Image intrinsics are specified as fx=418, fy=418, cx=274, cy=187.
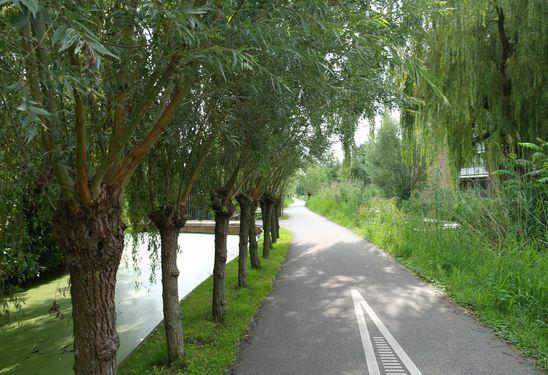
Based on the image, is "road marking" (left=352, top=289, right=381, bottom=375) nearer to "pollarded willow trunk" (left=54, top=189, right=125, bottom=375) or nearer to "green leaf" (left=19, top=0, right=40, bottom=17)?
"pollarded willow trunk" (left=54, top=189, right=125, bottom=375)

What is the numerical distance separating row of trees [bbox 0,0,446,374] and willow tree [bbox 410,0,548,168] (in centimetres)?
548

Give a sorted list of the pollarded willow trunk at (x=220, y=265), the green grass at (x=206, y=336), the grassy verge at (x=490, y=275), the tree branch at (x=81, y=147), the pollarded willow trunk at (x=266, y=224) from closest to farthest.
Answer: the tree branch at (x=81, y=147) < the green grass at (x=206, y=336) < the grassy verge at (x=490, y=275) < the pollarded willow trunk at (x=220, y=265) < the pollarded willow trunk at (x=266, y=224)

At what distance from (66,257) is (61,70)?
6.58ft

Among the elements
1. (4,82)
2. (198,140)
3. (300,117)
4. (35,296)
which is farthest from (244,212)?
(4,82)

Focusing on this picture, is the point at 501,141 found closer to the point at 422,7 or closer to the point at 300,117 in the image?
the point at 300,117

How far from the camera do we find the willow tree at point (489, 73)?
388 inches

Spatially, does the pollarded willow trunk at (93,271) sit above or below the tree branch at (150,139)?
below

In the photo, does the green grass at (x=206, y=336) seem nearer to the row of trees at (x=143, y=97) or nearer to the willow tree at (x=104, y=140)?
the row of trees at (x=143, y=97)

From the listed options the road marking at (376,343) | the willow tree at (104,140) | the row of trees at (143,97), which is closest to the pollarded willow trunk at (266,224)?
the road marking at (376,343)

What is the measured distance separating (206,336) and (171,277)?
1148 millimetres

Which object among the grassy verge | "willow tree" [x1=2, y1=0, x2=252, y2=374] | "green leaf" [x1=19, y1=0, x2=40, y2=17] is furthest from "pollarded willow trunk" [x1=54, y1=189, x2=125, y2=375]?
the grassy verge

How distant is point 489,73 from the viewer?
34.8ft

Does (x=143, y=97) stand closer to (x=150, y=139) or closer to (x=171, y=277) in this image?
(x=150, y=139)

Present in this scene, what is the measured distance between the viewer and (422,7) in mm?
3715
